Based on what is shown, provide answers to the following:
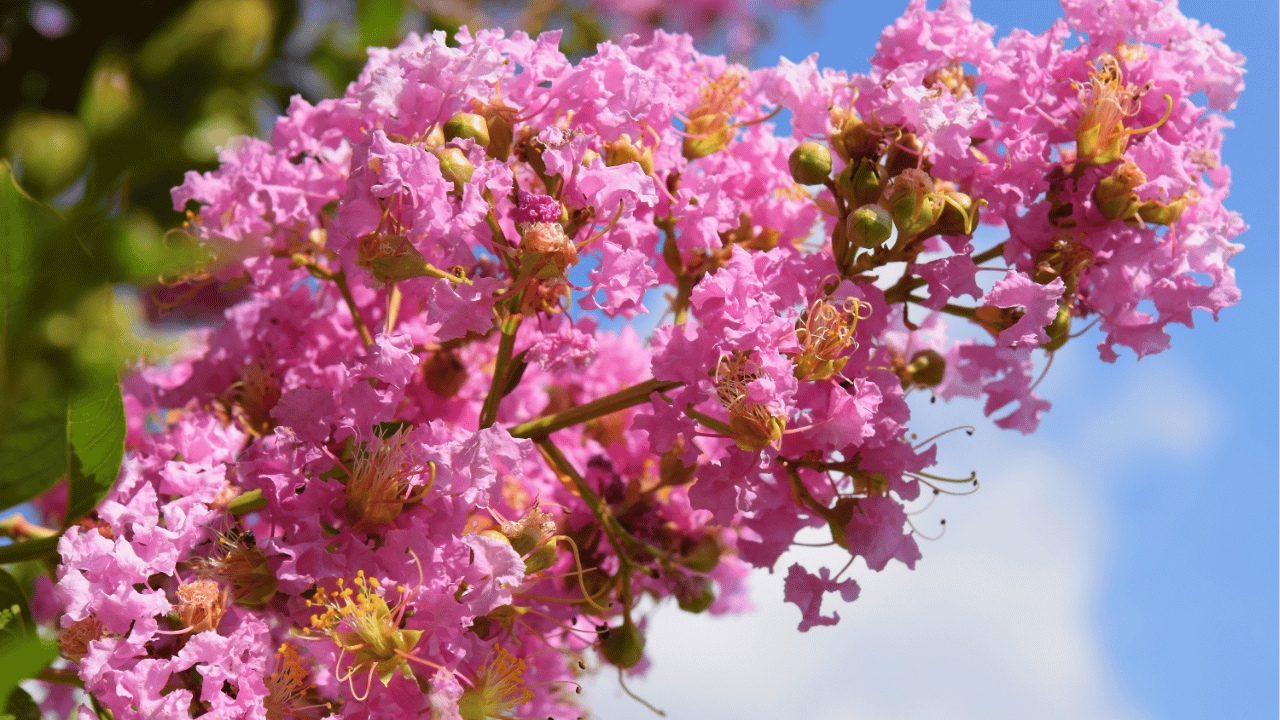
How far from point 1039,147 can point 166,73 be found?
122cm

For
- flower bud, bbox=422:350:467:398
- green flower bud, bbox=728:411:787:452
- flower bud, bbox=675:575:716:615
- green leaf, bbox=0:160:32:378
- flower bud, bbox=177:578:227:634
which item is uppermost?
green flower bud, bbox=728:411:787:452

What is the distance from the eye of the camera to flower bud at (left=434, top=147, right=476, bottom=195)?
1.34 metres

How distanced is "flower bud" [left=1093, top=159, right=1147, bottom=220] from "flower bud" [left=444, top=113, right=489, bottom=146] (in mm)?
865

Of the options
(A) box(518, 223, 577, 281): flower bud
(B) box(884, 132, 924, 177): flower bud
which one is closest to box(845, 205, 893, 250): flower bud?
(B) box(884, 132, 924, 177): flower bud

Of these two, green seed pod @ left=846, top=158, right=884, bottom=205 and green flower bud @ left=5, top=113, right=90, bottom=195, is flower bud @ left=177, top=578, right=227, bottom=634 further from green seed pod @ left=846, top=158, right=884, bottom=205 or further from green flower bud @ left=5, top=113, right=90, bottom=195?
green seed pod @ left=846, top=158, right=884, bottom=205

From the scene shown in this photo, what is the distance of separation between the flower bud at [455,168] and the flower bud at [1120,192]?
877 mm

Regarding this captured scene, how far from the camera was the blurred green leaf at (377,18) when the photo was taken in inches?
50.4

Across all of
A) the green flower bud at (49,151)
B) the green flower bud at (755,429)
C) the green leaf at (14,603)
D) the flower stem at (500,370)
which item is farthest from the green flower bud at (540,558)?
the green flower bud at (49,151)

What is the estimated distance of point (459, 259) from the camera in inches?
53.8

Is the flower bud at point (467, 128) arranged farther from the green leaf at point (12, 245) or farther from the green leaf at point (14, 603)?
the green leaf at point (14, 603)

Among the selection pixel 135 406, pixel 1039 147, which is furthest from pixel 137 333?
pixel 135 406

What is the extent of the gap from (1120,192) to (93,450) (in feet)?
4.67

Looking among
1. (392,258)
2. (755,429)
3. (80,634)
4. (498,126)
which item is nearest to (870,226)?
(755,429)

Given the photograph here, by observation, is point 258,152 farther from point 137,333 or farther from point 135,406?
point 137,333
